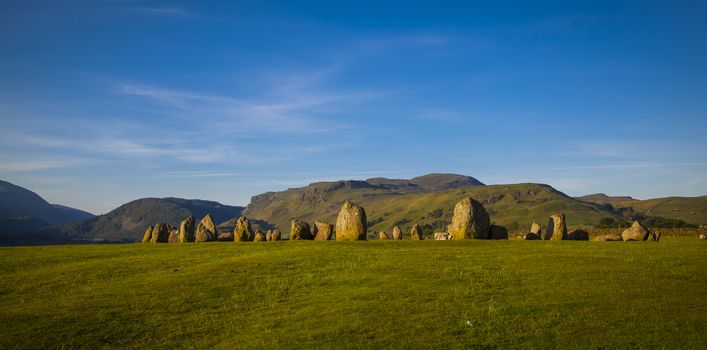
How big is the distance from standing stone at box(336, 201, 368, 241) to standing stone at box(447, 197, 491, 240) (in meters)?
8.86

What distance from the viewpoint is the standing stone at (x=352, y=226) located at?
49125 millimetres

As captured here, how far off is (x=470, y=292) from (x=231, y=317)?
399 inches

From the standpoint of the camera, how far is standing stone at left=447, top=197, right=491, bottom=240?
1897 inches

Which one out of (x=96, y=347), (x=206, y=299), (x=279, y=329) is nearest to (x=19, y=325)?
(x=96, y=347)

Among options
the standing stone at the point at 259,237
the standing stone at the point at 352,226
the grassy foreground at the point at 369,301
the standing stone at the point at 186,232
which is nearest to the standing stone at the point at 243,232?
the standing stone at the point at 259,237

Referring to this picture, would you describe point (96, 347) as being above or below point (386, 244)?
below

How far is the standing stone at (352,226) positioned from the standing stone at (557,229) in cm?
1896

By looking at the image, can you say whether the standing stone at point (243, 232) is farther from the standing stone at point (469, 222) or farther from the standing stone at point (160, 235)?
the standing stone at point (469, 222)

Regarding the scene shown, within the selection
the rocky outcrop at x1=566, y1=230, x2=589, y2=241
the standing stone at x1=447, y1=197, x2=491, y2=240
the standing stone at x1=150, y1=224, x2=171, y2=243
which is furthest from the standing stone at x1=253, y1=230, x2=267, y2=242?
the rocky outcrop at x1=566, y1=230, x2=589, y2=241

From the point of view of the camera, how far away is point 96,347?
683 inches

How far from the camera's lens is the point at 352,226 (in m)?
49.4

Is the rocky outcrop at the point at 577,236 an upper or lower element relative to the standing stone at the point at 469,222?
lower

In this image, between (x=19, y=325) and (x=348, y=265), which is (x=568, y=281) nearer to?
(x=348, y=265)

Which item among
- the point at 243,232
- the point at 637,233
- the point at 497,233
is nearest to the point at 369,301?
the point at 497,233
